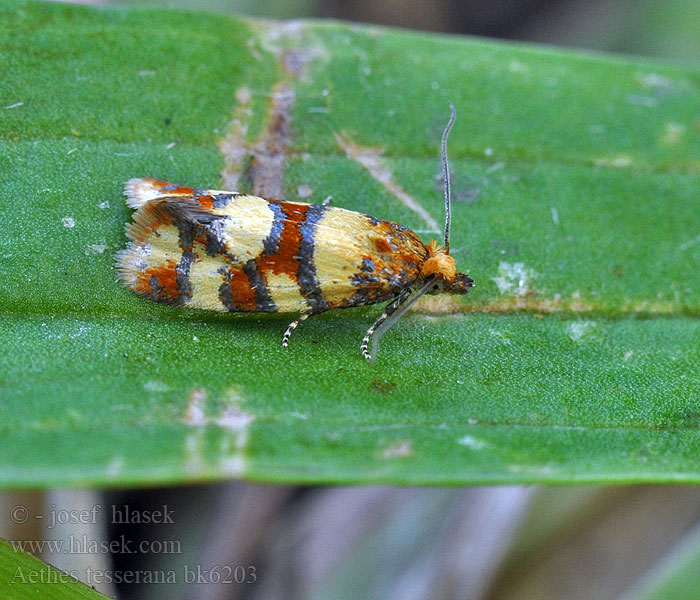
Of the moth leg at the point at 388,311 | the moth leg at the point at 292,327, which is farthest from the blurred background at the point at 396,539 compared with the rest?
the moth leg at the point at 292,327

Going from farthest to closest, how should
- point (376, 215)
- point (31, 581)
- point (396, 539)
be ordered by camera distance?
1. point (396, 539)
2. point (376, 215)
3. point (31, 581)

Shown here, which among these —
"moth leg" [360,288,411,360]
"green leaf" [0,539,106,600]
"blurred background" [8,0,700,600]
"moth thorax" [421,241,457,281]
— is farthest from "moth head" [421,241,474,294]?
"green leaf" [0,539,106,600]

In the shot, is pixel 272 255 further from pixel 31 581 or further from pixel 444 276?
pixel 31 581

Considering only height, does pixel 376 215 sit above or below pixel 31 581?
above

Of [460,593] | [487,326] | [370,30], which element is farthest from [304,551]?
[370,30]

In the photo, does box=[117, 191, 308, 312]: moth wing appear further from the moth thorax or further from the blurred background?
the blurred background

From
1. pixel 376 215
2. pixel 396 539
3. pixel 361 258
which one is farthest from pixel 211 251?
pixel 396 539

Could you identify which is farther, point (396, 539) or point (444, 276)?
point (396, 539)
